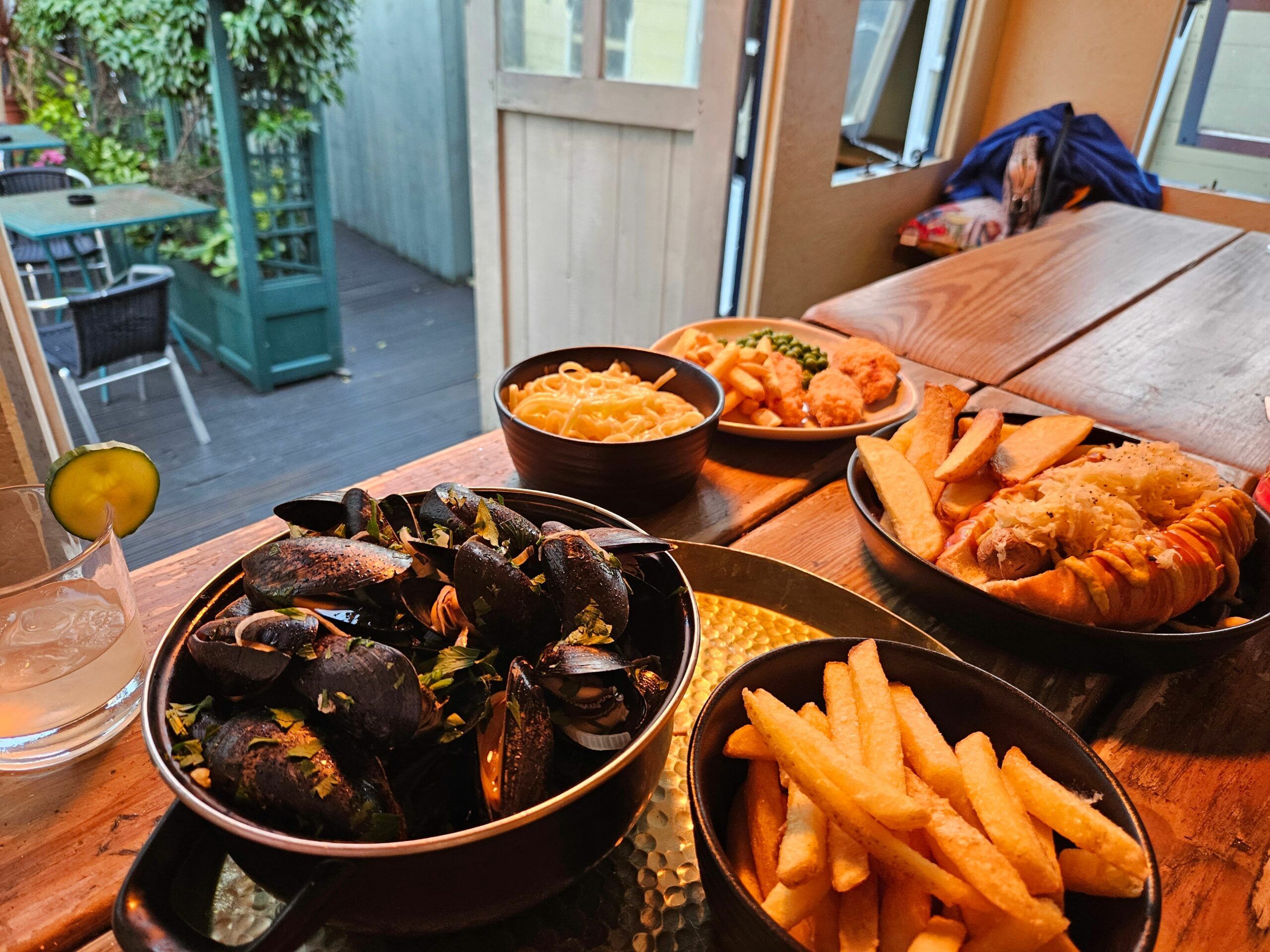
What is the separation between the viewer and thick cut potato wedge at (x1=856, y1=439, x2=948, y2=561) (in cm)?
108

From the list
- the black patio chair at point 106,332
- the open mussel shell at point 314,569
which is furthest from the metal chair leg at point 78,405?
the open mussel shell at point 314,569

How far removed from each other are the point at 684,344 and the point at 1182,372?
1.27 meters

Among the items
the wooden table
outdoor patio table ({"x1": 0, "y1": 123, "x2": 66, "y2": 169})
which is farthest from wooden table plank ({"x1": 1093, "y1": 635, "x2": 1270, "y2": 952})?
outdoor patio table ({"x1": 0, "y1": 123, "x2": 66, "y2": 169})

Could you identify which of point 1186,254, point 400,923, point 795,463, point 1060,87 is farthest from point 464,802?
point 1060,87

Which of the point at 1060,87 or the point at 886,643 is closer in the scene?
the point at 886,643

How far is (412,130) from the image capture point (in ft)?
28.8

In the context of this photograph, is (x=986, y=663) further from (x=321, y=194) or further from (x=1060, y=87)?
(x=321, y=194)

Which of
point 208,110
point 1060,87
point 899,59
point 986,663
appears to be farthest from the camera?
point 208,110

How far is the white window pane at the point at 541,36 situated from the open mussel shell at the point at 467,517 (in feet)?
10.5

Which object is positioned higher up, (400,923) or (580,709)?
(580,709)

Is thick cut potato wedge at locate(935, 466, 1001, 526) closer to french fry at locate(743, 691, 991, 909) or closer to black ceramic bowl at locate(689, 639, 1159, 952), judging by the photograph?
black ceramic bowl at locate(689, 639, 1159, 952)

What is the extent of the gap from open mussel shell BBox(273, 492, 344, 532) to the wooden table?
0.31 metres

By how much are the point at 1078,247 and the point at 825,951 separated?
3056mm

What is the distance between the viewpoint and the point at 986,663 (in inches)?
40.4
